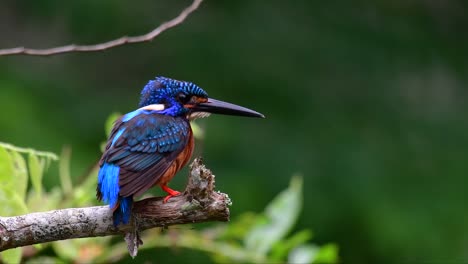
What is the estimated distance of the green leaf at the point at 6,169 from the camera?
306 cm

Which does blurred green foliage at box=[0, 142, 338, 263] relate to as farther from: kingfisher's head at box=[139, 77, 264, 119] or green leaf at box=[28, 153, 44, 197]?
kingfisher's head at box=[139, 77, 264, 119]

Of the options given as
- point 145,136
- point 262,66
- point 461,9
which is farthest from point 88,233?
point 461,9

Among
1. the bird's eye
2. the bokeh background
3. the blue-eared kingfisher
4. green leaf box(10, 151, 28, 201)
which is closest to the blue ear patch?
the blue-eared kingfisher

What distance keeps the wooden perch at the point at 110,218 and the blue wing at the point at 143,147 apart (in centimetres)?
13

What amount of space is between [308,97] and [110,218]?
6.11m

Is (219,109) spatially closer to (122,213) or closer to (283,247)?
(283,247)

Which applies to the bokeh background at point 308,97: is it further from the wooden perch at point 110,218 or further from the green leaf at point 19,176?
the wooden perch at point 110,218

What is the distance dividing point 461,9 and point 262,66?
7.85 ft

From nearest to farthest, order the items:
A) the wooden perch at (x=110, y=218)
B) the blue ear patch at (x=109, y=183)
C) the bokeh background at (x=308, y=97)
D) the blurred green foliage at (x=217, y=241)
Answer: the wooden perch at (x=110, y=218) → the blue ear patch at (x=109, y=183) → the blurred green foliage at (x=217, y=241) → the bokeh background at (x=308, y=97)

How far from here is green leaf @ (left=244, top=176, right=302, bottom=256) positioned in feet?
12.9

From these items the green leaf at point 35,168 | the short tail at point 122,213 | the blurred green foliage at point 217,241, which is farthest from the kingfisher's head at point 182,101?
the short tail at point 122,213

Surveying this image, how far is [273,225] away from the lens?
3971 millimetres

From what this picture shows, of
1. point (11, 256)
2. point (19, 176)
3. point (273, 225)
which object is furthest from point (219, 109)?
point (11, 256)

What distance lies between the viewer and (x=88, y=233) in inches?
111
